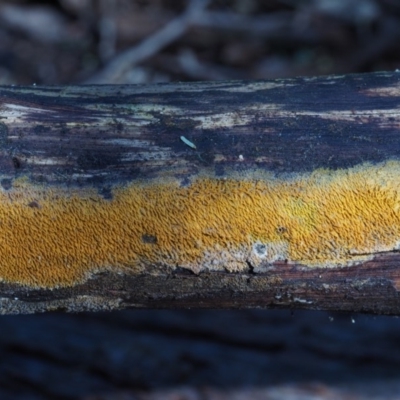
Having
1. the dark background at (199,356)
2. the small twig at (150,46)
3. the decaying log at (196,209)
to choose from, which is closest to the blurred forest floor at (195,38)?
the small twig at (150,46)

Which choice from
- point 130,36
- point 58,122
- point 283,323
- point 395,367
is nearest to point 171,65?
point 130,36

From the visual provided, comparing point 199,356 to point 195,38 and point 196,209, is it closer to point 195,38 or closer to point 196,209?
point 196,209

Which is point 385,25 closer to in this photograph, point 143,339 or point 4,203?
point 143,339

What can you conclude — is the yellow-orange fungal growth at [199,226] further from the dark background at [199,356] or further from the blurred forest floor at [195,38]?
the blurred forest floor at [195,38]

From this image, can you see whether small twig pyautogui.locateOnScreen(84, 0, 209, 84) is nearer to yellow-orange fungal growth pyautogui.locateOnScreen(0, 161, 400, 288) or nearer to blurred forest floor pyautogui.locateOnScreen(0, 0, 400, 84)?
blurred forest floor pyautogui.locateOnScreen(0, 0, 400, 84)

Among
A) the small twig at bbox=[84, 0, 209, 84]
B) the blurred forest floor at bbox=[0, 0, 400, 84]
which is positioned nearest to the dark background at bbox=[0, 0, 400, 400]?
the small twig at bbox=[84, 0, 209, 84]

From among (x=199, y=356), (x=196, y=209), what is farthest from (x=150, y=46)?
(x=196, y=209)
